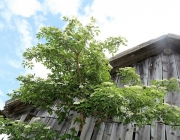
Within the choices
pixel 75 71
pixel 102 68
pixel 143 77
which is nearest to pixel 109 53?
pixel 102 68

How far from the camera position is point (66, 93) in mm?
3818

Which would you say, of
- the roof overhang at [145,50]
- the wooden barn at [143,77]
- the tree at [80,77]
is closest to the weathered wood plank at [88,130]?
the wooden barn at [143,77]

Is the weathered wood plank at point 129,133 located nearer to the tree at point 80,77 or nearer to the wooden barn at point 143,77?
the wooden barn at point 143,77

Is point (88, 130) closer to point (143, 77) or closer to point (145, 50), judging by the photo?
point (143, 77)

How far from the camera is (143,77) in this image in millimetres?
5449

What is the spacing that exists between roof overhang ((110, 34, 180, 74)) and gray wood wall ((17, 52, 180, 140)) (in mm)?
167

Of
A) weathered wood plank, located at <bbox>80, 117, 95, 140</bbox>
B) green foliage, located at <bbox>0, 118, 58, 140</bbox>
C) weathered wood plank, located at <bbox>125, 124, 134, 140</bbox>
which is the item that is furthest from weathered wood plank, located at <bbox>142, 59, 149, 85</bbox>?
green foliage, located at <bbox>0, 118, 58, 140</bbox>

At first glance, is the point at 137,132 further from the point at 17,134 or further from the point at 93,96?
the point at 17,134

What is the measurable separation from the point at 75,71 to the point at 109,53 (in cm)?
75

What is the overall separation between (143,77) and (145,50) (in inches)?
40.2

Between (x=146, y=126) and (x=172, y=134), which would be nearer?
(x=172, y=134)

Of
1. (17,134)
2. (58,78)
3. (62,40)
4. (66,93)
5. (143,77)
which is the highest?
(143,77)

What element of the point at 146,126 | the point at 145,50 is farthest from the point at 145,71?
the point at 146,126

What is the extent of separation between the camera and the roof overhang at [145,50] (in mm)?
5875
